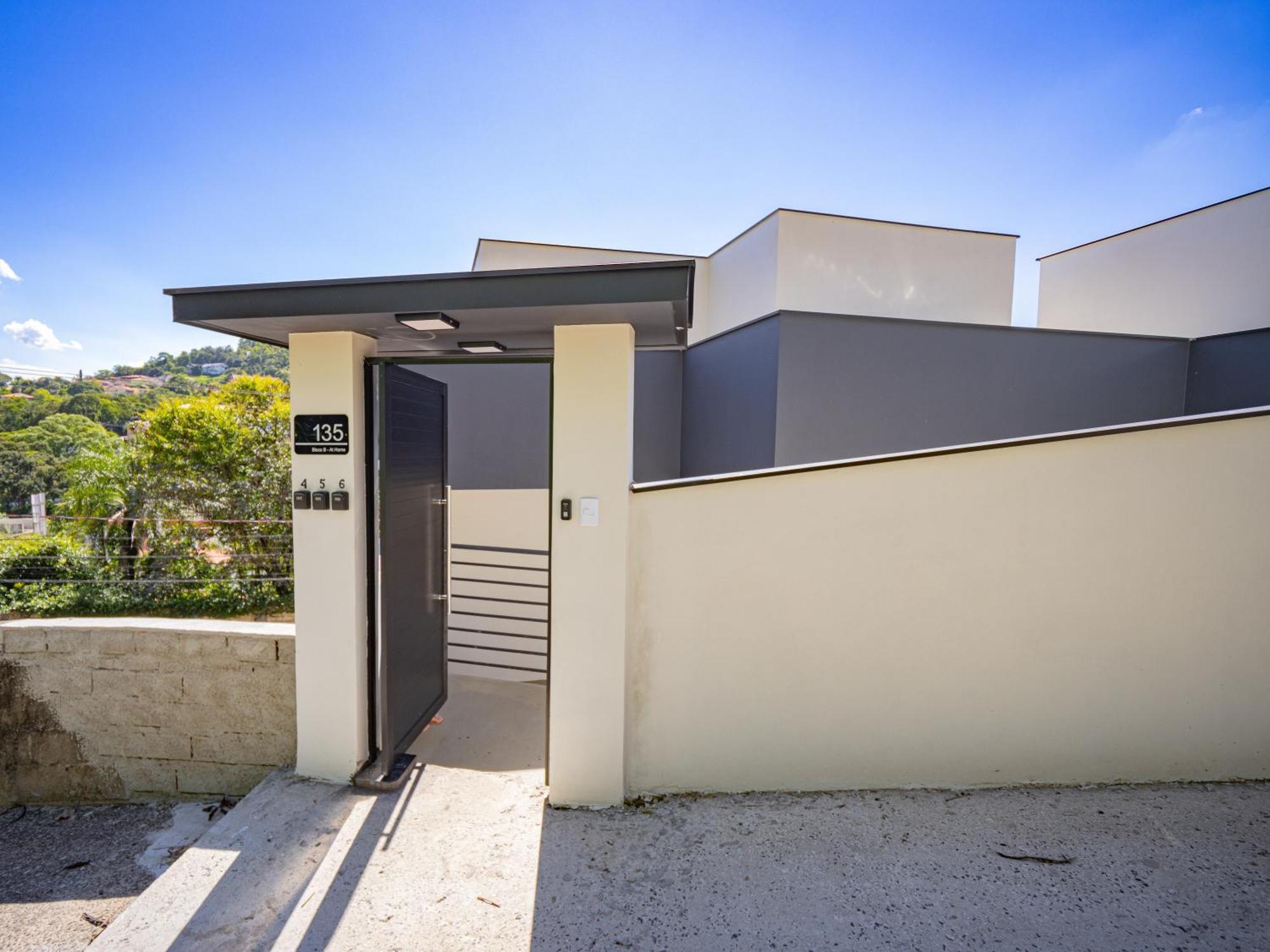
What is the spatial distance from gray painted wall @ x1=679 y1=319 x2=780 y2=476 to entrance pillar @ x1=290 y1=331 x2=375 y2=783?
10.4 ft

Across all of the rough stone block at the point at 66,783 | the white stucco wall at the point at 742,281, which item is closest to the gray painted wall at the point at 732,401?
the white stucco wall at the point at 742,281

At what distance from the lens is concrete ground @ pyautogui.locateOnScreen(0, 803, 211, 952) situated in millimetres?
2778

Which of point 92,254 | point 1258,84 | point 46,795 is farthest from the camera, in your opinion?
point 92,254

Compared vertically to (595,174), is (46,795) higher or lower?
lower

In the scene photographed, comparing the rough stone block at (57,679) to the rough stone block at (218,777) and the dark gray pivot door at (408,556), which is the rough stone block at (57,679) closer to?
the rough stone block at (218,777)

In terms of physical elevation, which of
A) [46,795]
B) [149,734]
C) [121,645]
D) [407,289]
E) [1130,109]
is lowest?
[46,795]

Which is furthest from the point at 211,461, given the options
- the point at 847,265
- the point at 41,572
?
the point at 847,265

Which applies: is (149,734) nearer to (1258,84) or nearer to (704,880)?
(704,880)

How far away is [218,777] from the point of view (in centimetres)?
359

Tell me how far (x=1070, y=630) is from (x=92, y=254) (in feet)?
57.8

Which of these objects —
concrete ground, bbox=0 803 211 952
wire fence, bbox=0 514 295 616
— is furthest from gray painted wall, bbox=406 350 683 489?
concrete ground, bbox=0 803 211 952

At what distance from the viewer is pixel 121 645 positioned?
3.65 metres

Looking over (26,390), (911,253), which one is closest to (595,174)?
(911,253)

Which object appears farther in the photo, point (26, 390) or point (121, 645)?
point (26, 390)
